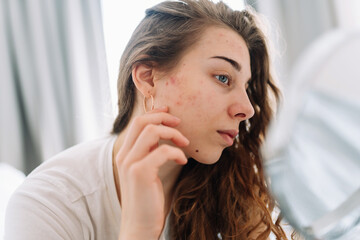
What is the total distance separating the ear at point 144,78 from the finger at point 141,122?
0.38 ft

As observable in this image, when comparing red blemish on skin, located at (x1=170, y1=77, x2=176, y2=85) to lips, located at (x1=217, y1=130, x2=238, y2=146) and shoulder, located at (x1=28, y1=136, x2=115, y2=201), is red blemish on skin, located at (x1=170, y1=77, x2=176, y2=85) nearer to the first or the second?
lips, located at (x1=217, y1=130, x2=238, y2=146)

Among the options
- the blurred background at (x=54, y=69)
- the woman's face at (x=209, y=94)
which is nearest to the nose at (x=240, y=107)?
the woman's face at (x=209, y=94)

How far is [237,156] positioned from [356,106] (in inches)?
30.8

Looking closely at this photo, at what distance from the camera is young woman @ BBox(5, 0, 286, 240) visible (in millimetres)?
741

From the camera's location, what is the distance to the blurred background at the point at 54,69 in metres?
1.82

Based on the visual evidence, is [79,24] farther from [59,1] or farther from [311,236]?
[311,236]

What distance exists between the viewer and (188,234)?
1044 mm

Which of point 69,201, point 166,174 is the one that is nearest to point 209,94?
point 166,174

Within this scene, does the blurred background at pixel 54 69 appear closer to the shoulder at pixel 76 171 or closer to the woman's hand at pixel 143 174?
the shoulder at pixel 76 171

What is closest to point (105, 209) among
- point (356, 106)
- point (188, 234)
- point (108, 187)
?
point (108, 187)

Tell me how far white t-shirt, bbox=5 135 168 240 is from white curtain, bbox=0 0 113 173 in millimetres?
910

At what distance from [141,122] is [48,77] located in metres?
1.26

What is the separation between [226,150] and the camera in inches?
43.3

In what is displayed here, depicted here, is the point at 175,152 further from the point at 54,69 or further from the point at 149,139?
the point at 54,69
